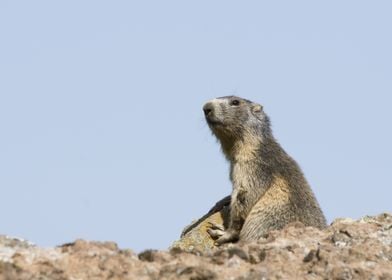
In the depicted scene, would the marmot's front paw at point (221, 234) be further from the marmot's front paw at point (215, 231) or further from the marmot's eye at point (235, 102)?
the marmot's eye at point (235, 102)

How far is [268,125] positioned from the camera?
17.2 meters

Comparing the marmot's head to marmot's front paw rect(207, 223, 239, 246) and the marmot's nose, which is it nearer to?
the marmot's nose

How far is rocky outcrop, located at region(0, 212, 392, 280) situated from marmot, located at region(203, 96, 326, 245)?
11.9 feet

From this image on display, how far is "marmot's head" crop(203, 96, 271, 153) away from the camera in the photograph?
16.7 meters

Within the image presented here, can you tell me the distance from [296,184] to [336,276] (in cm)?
582

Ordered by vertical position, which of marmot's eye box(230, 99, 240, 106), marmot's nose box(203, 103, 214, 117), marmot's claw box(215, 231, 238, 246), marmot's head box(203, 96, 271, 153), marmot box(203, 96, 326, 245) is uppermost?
marmot's eye box(230, 99, 240, 106)

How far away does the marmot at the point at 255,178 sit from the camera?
49.2ft

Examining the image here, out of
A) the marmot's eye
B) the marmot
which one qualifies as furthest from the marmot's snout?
the marmot's eye

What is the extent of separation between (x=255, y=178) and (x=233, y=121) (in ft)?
4.97

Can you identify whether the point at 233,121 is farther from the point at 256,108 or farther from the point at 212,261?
the point at 212,261

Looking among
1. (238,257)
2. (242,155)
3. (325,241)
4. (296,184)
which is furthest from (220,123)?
(238,257)

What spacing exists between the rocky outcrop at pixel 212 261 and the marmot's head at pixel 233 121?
18.0 ft

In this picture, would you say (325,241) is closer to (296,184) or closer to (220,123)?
(296,184)

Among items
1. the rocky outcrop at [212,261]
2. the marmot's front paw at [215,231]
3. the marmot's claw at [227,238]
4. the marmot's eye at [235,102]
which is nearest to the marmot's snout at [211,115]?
the marmot's eye at [235,102]
